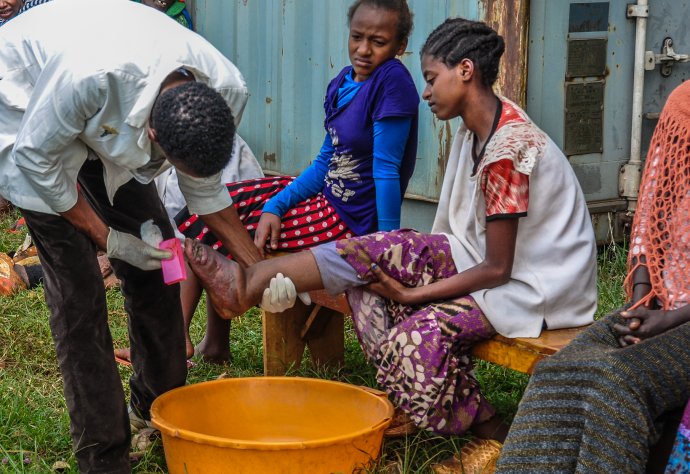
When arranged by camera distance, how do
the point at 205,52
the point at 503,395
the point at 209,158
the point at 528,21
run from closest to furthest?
the point at 209,158 → the point at 205,52 → the point at 503,395 → the point at 528,21

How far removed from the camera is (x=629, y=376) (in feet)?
7.61

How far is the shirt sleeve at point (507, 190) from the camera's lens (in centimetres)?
295

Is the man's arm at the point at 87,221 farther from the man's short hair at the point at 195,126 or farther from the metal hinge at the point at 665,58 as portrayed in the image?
the metal hinge at the point at 665,58

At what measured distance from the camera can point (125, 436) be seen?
305cm

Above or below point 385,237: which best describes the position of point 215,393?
below

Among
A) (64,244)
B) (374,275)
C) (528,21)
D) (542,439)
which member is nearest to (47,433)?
(64,244)

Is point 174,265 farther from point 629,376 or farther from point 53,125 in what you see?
point 629,376

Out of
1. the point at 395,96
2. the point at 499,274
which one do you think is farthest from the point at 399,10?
the point at 499,274

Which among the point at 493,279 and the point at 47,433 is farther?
the point at 47,433

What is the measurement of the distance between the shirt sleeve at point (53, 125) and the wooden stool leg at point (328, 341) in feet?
5.08

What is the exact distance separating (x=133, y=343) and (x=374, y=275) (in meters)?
0.88

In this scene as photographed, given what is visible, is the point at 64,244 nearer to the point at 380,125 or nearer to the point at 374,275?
the point at 374,275

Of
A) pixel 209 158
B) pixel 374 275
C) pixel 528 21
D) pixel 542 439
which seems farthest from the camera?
pixel 528 21

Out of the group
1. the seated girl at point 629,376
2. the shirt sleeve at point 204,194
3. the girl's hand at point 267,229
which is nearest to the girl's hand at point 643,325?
the seated girl at point 629,376
